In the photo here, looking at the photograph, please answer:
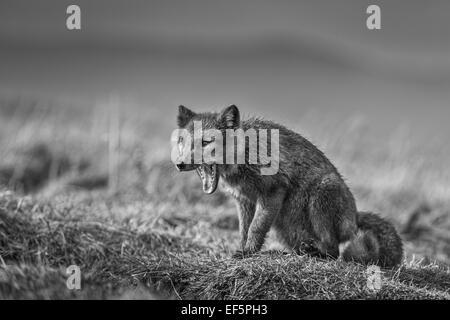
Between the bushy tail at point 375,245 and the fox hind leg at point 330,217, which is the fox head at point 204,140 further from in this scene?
the bushy tail at point 375,245

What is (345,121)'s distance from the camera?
42.3 ft

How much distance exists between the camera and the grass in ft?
18.8

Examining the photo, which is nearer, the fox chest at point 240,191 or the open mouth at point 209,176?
the open mouth at point 209,176

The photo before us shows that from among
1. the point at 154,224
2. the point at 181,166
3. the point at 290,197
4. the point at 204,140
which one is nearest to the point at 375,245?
the point at 290,197

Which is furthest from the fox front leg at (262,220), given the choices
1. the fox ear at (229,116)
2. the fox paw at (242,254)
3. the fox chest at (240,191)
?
the fox ear at (229,116)

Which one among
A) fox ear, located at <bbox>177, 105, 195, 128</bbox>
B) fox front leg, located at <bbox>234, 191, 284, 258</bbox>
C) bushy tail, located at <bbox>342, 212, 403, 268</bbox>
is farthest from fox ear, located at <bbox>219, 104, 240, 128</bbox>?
bushy tail, located at <bbox>342, 212, 403, 268</bbox>

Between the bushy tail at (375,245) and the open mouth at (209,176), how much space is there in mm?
1580

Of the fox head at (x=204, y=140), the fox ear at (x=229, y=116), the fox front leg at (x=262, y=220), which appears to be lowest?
the fox front leg at (x=262, y=220)

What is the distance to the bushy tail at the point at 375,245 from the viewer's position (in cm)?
686

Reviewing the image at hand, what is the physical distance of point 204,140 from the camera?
6.23m

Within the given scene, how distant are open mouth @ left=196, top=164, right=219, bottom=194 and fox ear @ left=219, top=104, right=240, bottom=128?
437 millimetres

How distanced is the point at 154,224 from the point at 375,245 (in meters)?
2.75

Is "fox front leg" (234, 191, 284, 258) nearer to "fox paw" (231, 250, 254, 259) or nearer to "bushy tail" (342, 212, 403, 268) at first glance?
"fox paw" (231, 250, 254, 259)
